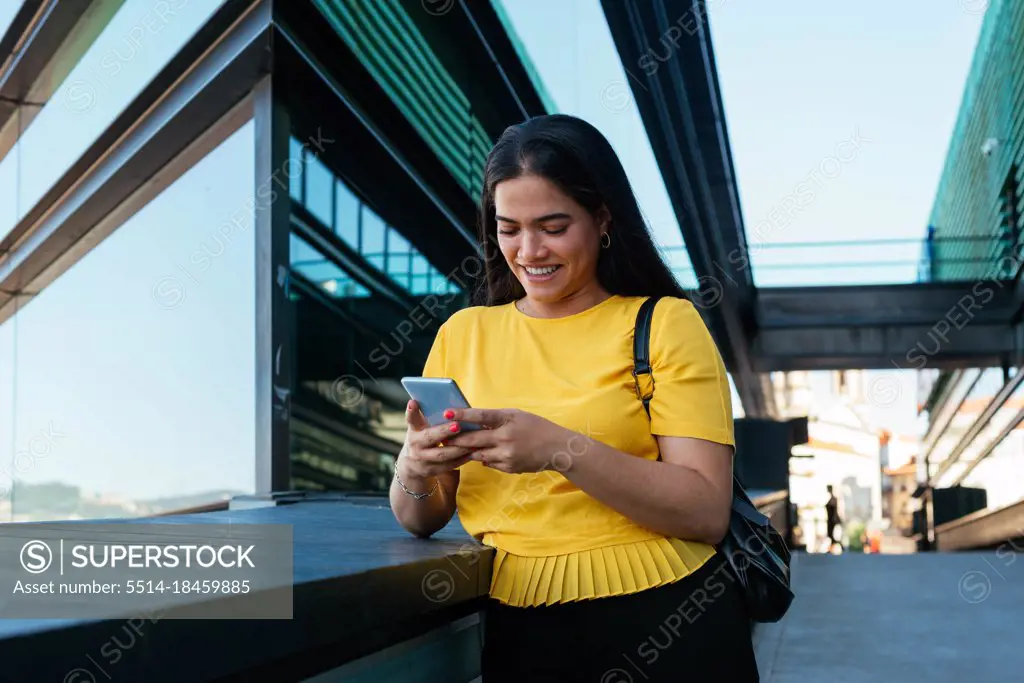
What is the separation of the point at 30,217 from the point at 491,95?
3639 millimetres

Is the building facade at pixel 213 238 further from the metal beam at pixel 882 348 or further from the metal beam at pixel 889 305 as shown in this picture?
the metal beam at pixel 882 348

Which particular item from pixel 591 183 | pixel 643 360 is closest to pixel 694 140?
pixel 591 183

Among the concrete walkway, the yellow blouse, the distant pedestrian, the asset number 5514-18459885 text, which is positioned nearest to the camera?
the asset number 5514-18459885 text

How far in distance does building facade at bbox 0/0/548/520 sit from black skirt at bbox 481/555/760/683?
9.09 ft

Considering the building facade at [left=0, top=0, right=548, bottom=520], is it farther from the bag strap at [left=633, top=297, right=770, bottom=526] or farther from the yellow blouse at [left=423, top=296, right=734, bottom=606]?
the bag strap at [left=633, top=297, right=770, bottom=526]

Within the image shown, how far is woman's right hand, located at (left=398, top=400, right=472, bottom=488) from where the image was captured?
1.52 meters

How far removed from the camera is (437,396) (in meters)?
1.52

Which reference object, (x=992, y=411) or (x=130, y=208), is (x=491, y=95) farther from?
(x=992, y=411)

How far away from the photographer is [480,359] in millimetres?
1756

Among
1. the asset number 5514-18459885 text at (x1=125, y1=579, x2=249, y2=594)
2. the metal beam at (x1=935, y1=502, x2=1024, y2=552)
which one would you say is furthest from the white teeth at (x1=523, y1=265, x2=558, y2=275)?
the metal beam at (x1=935, y1=502, x2=1024, y2=552)

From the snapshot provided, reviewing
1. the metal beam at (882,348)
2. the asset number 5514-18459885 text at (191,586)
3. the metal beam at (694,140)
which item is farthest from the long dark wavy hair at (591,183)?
the metal beam at (882,348)

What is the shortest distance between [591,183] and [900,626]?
4.76 meters

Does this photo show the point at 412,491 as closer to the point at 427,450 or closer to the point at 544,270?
the point at 427,450

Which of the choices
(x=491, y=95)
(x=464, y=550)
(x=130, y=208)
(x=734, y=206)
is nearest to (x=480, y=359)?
(x=464, y=550)
